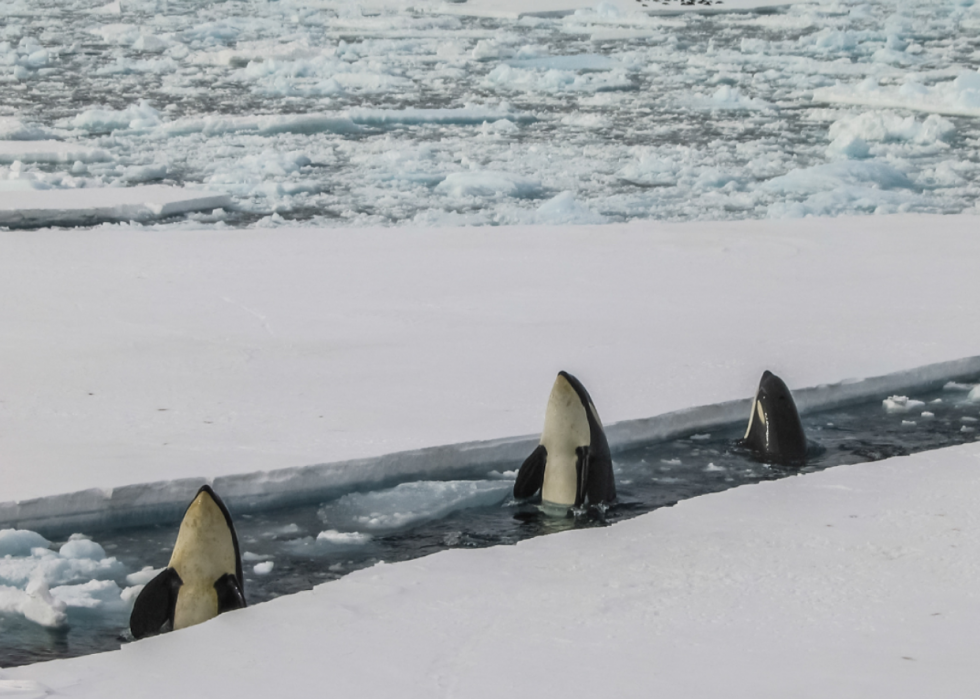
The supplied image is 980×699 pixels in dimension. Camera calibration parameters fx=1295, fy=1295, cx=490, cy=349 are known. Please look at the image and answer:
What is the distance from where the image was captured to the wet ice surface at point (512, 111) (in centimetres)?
993

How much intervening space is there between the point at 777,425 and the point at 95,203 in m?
5.79

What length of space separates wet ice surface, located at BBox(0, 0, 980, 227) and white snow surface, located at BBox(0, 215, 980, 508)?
5.10 feet

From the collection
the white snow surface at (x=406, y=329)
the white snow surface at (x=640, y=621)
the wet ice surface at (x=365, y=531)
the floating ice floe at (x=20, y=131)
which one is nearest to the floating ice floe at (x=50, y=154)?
the floating ice floe at (x=20, y=131)

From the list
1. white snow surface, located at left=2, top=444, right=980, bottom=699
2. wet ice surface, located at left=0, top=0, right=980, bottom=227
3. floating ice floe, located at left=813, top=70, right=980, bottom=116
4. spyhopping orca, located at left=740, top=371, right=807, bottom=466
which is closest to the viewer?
white snow surface, located at left=2, top=444, right=980, bottom=699

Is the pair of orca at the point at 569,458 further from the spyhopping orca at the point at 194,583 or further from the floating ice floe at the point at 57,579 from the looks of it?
the floating ice floe at the point at 57,579

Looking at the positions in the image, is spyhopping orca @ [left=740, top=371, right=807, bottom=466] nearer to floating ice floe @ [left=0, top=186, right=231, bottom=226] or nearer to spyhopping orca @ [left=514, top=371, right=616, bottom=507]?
spyhopping orca @ [left=514, top=371, right=616, bottom=507]

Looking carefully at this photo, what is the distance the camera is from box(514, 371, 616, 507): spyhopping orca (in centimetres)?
→ 397

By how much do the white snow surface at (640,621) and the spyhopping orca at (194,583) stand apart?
0.35ft

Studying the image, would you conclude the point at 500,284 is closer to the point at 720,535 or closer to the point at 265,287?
the point at 265,287

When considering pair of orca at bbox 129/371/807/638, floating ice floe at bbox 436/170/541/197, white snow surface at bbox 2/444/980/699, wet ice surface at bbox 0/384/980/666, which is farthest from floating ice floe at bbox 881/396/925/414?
floating ice floe at bbox 436/170/541/197

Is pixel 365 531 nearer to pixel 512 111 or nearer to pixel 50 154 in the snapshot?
pixel 50 154

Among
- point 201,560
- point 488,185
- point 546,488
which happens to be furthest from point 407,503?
point 488,185

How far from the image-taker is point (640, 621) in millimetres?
2986

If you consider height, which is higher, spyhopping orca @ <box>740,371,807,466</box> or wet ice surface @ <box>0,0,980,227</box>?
wet ice surface @ <box>0,0,980,227</box>
